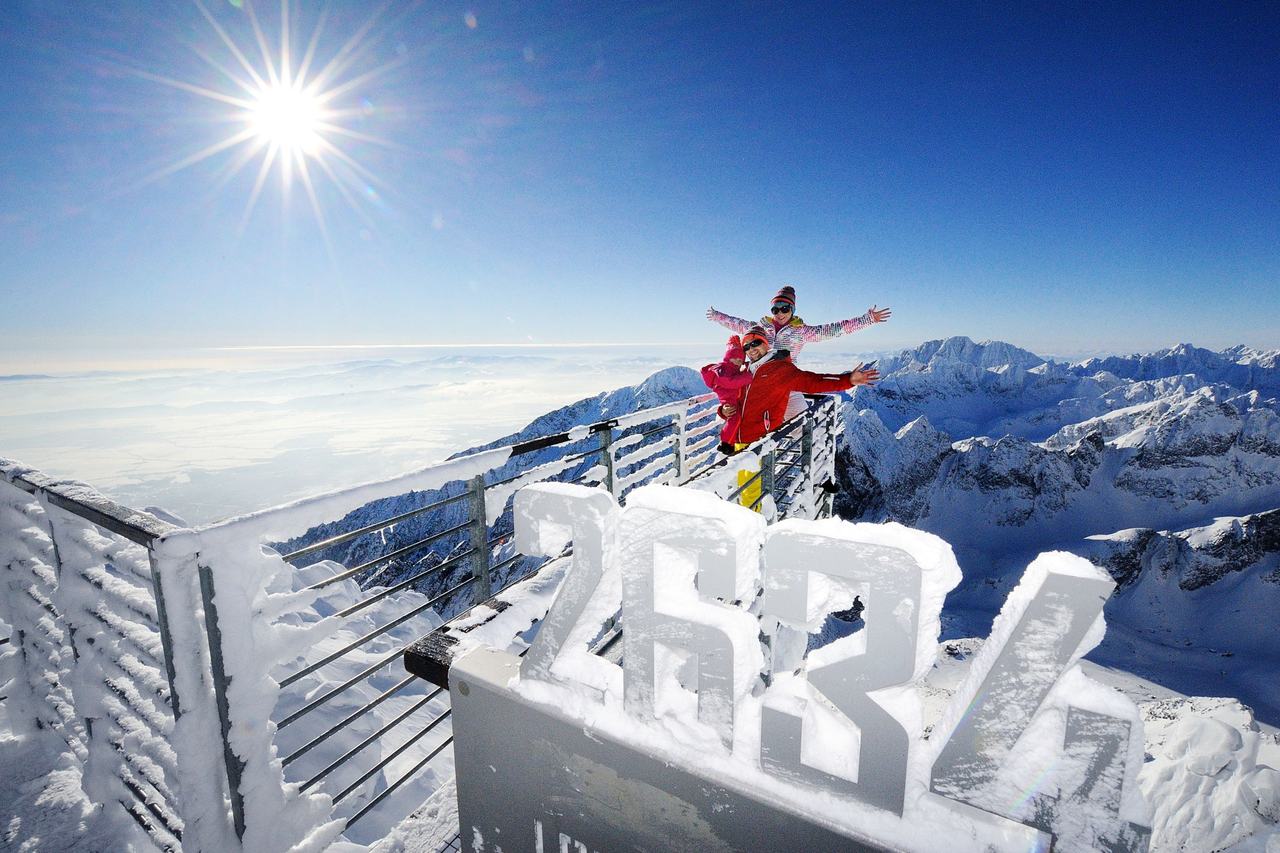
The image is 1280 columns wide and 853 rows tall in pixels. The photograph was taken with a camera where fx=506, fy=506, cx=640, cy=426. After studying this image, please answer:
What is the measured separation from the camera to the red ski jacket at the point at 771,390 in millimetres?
4529

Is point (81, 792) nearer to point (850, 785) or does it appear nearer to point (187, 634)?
point (187, 634)

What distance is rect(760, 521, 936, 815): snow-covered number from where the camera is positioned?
1.10 metres

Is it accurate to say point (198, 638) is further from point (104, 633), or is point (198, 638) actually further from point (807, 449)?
point (807, 449)

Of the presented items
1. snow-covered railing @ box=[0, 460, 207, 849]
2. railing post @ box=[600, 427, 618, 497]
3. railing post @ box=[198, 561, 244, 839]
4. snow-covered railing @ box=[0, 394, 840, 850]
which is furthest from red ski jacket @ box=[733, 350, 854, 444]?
snow-covered railing @ box=[0, 460, 207, 849]

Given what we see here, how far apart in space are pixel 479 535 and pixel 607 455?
57.7 inches

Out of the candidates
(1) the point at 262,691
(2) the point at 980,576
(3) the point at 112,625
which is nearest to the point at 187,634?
(1) the point at 262,691

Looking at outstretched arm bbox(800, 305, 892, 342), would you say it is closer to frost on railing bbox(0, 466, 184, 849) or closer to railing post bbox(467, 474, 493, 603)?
railing post bbox(467, 474, 493, 603)

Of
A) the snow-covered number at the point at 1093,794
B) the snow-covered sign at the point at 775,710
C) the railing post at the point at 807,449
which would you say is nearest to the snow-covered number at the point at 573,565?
the snow-covered sign at the point at 775,710

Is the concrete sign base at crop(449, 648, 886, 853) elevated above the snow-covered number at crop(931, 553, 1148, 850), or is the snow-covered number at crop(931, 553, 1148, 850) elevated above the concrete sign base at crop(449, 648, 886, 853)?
the snow-covered number at crop(931, 553, 1148, 850)

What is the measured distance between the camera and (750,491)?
5.66 metres

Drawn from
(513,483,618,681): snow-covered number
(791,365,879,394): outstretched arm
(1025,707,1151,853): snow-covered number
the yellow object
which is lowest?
the yellow object

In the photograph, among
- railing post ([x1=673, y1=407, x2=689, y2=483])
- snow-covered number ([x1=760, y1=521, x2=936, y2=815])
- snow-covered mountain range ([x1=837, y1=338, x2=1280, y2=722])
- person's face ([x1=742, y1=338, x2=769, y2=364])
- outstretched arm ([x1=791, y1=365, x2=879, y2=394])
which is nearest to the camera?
snow-covered number ([x1=760, y1=521, x2=936, y2=815])

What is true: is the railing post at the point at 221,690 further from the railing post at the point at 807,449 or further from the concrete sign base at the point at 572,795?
the railing post at the point at 807,449

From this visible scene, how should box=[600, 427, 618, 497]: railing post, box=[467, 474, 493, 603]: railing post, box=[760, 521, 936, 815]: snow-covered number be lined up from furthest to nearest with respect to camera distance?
1. box=[600, 427, 618, 497]: railing post
2. box=[467, 474, 493, 603]: railing post
3. box=[760, 521, 936, 815]: snow-covered number
